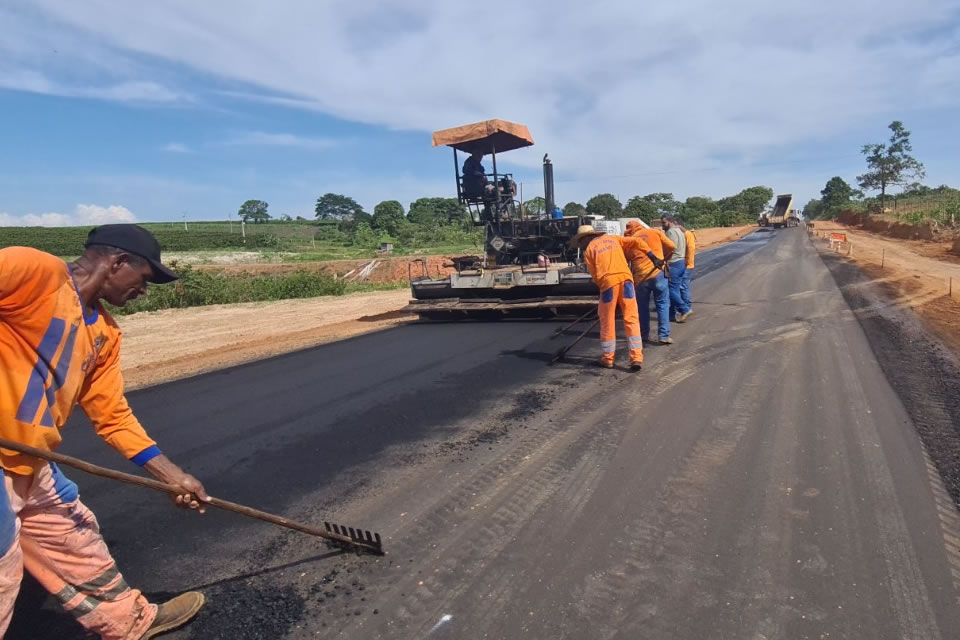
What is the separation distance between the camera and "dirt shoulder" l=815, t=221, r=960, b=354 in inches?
313

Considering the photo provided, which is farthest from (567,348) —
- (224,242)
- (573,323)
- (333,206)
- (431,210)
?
(333,206)

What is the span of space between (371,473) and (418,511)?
2.15 feet

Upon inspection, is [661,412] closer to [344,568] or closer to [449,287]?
[344,568]

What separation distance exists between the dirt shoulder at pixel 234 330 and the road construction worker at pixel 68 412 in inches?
205

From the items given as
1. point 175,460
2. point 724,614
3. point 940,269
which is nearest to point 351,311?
point 175,460

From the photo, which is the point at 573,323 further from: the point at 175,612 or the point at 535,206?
the point at 175,612

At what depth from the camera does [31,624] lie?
2.41 metres

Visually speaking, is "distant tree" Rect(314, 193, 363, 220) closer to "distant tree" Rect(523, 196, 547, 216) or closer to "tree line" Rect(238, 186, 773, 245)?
"tree line" Rect(238, 186, 773, 245)

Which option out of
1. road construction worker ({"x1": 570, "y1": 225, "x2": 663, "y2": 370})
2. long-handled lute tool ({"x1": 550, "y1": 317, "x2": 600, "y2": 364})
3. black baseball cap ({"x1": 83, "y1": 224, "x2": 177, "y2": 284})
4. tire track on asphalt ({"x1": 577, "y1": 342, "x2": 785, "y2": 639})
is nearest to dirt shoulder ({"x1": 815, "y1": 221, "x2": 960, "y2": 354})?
road construction worker ({"x1": 570, "y1": 225, "x2": 663, "y2": 370})

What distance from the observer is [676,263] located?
847 centimetres

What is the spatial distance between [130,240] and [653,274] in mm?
6079

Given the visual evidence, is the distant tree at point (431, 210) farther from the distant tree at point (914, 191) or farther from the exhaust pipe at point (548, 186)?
the exhaust pipe at point (548, 186)

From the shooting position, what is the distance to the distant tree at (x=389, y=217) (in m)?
61.7

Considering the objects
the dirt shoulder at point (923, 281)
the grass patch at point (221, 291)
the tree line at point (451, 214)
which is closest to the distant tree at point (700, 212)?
the tree line at point (451, 214)
